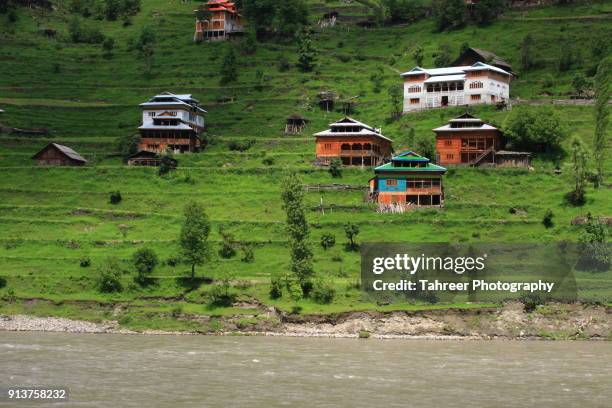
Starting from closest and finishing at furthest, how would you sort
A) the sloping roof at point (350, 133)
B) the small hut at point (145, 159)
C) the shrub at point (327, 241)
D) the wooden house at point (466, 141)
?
the shrub at point (327, 241), the wooden house at point (466, 141), the sloping roof at point (350, 133), the small hut at point (145, 159)

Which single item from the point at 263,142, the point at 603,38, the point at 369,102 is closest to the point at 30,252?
the point at 263,142

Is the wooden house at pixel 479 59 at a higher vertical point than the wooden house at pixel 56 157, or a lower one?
higher

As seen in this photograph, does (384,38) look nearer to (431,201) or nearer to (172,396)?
(431,201)

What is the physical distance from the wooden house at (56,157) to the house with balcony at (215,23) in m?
69.6

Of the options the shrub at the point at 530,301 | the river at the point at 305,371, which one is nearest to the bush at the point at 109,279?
the river at the point at 305,371

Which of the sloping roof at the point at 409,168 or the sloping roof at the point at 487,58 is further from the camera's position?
the sloping roof at the point at 487,58

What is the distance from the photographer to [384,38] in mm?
192875

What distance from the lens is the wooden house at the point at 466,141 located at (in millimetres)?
126688

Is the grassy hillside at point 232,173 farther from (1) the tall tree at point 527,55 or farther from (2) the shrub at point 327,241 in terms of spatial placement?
(1) the tall tree at point 527,55

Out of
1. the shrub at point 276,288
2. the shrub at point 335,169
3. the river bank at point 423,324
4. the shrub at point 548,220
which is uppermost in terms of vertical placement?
the shrub at point 335,169

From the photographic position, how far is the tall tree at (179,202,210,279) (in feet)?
A: 320

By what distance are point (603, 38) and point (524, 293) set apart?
80.3m

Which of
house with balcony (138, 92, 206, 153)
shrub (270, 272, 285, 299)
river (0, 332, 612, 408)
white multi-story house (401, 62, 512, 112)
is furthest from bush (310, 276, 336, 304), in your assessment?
white multi-story house (401, 62, 512, 112)

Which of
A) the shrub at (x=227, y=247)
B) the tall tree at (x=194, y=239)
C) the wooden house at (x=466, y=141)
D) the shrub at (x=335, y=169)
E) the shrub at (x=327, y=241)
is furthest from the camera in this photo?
the wooden house at (x=466, y=141)
